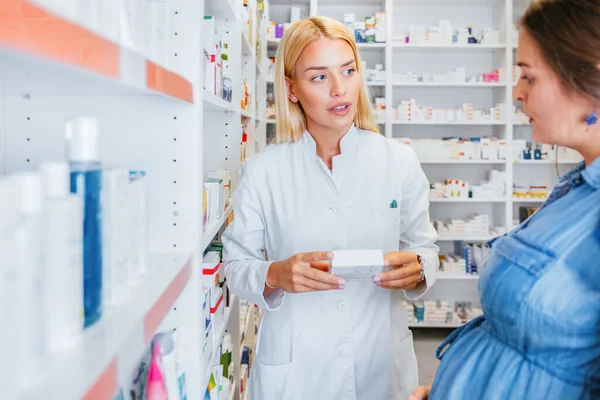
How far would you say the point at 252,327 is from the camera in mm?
3596

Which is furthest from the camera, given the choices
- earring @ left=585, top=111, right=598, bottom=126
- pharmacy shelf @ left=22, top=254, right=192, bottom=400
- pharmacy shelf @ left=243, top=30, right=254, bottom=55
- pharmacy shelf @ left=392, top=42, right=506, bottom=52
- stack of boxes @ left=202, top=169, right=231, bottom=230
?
pharmacy shelf @ left=392, top=42, right=506, bottom=52

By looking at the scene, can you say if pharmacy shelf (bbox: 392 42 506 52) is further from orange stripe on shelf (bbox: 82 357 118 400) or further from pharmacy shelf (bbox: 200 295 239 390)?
orange stripe on shelf (bbox: 82 357 118 400)

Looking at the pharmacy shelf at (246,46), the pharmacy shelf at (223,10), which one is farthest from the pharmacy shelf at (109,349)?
the pharmacy shelf at (246,46)

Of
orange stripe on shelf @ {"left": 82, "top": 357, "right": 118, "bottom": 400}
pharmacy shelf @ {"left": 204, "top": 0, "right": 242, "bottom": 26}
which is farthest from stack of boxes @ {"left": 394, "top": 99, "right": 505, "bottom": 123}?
orange stripe on shelf @ {"left": 82, "top": 357, "right": 118, "bottom": 400}

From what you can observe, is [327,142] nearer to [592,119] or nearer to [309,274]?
[309,274]

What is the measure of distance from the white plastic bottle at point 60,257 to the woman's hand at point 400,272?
974 mm

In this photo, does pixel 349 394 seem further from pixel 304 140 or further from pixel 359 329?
pixel 304 140

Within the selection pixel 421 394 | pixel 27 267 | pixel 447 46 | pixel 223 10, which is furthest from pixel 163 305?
pixel 447 46

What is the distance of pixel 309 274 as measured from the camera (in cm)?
142

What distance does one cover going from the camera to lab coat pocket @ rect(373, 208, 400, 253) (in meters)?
1.73

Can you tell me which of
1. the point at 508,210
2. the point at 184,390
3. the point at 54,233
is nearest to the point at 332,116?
the point at 184,390

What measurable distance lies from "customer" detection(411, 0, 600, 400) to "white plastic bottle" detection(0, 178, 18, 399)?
86 cm

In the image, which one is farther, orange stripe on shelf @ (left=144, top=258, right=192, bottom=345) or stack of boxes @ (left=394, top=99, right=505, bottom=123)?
stack of boxes @ (left=394, top=99, right=505, bottom=123)

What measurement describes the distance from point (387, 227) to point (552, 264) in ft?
2.68
